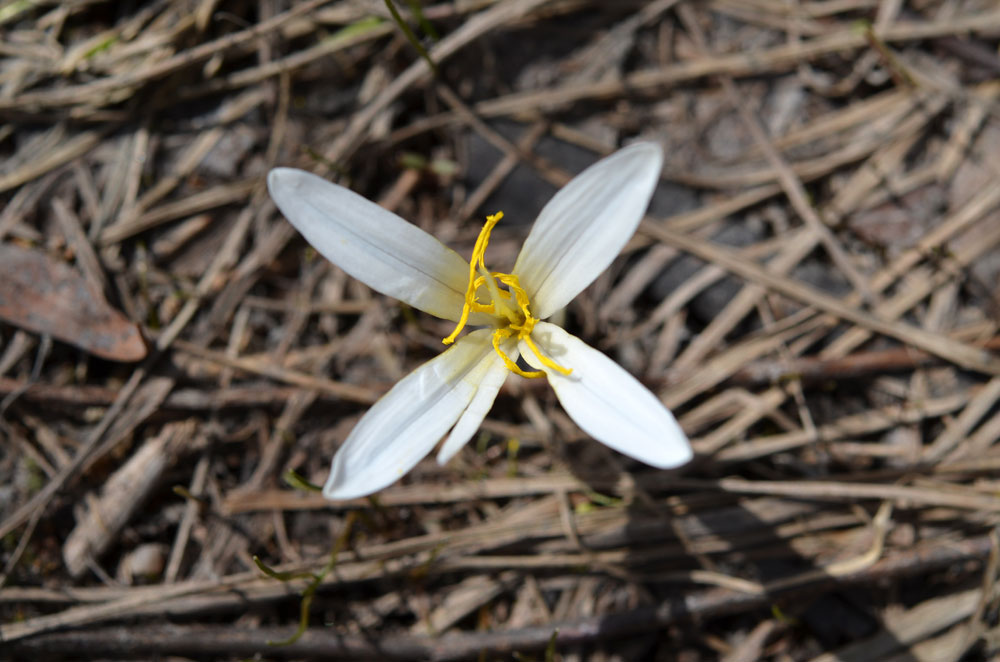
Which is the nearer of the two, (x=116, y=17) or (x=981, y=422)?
(x=981, y=422)

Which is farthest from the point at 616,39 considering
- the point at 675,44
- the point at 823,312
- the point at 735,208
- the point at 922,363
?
the point at 922,363

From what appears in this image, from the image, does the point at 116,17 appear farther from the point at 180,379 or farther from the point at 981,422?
the point at 981,422

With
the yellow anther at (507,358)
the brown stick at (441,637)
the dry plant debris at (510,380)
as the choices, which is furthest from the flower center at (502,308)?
the brown stick at (441,637)

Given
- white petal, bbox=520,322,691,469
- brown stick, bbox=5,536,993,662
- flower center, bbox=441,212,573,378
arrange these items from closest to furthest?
1. white petal, bbox=520,322,691,469
2. flower center, bbox=441,212,573,378
3. brown stick, bbox=5,536,993,662

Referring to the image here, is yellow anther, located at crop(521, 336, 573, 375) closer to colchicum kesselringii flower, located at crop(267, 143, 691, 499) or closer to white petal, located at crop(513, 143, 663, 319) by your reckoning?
colchicum kesselringii flower, located at crop(267, 143, 691, 499)

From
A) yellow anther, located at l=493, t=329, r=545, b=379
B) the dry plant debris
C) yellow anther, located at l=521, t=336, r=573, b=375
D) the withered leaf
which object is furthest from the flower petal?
the withered leaf

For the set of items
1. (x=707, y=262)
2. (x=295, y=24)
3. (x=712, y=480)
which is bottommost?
(x=712, y=480)

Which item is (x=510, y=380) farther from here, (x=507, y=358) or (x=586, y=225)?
(x=586, y=225)
